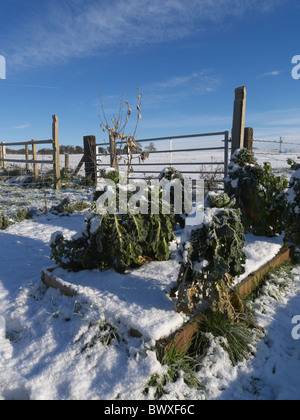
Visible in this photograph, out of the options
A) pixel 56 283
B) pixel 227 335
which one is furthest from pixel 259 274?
pixel 56 283

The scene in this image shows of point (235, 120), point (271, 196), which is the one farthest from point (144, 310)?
point (235, 120)

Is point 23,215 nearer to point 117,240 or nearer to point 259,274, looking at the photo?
point 117,240

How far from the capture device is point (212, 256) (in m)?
1.91

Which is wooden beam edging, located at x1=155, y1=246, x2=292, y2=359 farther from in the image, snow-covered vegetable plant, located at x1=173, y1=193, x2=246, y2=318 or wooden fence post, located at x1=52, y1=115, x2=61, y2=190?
wooden fence post, located at x1=52, y1=115, x2=61, y2=190

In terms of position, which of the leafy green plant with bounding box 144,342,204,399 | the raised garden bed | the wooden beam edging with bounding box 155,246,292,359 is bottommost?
the leafy green plant with bounding box 144,342,204,399

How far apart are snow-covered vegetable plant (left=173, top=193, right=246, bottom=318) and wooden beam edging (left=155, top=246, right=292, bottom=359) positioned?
107mm

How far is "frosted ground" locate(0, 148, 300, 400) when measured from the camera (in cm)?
161

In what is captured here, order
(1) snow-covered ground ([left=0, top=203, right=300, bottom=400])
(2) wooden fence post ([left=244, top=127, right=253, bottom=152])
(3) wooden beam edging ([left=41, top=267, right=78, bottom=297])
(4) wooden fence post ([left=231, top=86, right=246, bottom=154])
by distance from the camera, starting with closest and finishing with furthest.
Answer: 1. (1) snow-covered ground ([left=0, top=203, right=300, bottom=400])
2. (3) wooden beam edging ([left=41, top=267, right=78, bottom=297])
3. (4) wooden fence post ([left=231, top=86, right=246, bottom=154])
4. (2) wooden fence post ([left=244, top=127, right=253, bottom=152])

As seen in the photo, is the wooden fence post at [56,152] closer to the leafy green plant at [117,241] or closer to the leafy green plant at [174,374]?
the leafy green plant at [117,241]

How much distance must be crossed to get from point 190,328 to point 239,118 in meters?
5.20

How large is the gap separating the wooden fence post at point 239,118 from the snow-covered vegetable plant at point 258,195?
98.3 inches

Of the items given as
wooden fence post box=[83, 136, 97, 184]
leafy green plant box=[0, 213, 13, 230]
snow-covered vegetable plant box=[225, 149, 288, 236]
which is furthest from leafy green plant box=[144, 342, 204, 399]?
wooden fence post box=[83, 136, 97, 184]

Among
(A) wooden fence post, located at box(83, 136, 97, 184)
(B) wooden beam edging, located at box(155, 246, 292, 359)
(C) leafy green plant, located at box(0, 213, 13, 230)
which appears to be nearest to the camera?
(B) wooden beam edging, located at box(155, 246, 292, 359)
